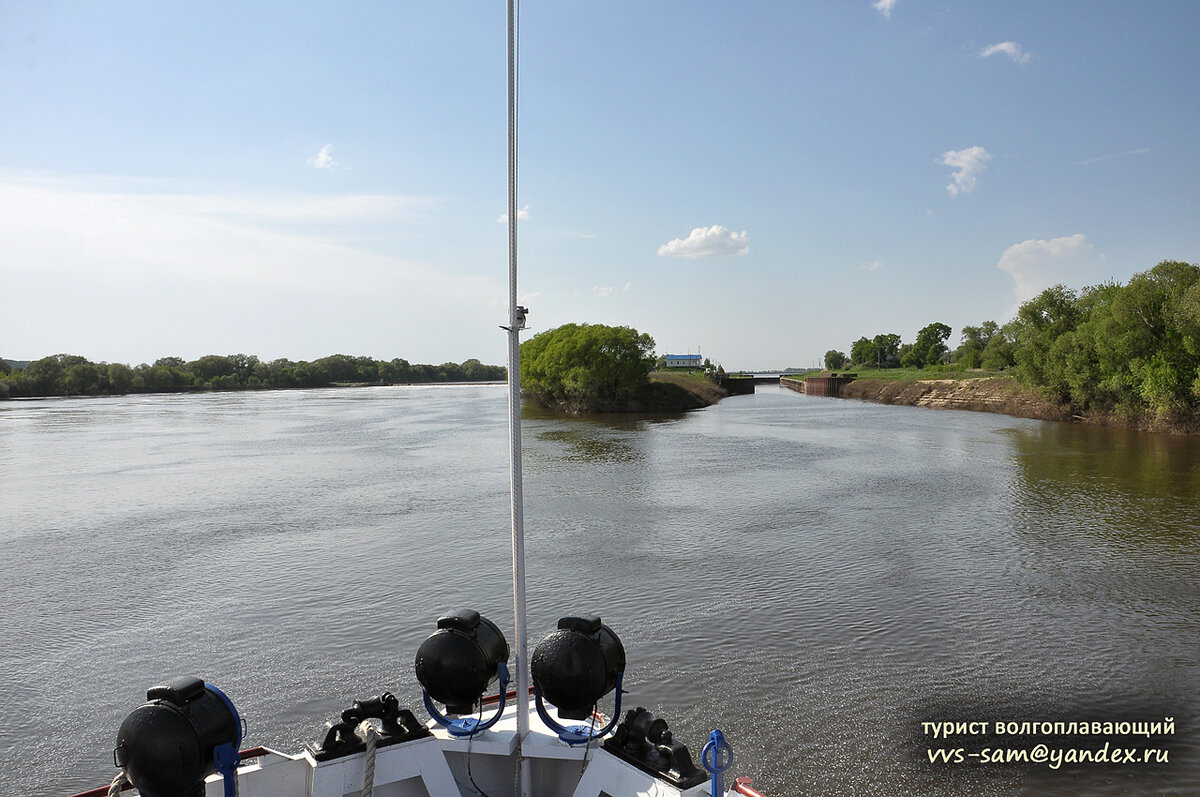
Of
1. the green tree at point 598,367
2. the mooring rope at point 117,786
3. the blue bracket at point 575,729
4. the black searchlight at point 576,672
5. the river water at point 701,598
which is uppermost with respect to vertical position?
the green tree at point 598,367

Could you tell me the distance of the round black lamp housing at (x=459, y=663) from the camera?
5.51 metres

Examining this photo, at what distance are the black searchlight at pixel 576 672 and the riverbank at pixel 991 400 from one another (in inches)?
1866

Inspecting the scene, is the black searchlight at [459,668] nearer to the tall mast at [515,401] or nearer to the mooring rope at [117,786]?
the tall mast at [515,401]

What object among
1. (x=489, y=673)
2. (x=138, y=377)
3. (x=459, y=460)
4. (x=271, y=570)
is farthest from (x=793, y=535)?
(x=138, y=377)

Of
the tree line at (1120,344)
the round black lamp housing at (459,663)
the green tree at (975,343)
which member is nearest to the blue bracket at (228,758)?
the round black lamp housing at (459,663)

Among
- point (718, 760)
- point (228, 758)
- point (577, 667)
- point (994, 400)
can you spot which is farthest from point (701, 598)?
point (994, 400)

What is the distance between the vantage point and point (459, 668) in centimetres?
550

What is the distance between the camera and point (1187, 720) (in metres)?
9.05

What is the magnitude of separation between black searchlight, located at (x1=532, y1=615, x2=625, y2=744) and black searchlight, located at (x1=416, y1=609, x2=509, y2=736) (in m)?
0.38

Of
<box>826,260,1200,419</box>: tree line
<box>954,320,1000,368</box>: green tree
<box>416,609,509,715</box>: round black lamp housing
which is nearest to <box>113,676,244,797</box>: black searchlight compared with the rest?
<box>416,609,509,715</box>: round black lamp housing

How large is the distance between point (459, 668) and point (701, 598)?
892 centimetres

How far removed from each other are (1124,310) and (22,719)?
50877 mm

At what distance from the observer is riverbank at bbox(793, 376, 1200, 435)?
146ft

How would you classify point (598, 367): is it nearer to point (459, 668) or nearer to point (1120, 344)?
point (1120, 344)
